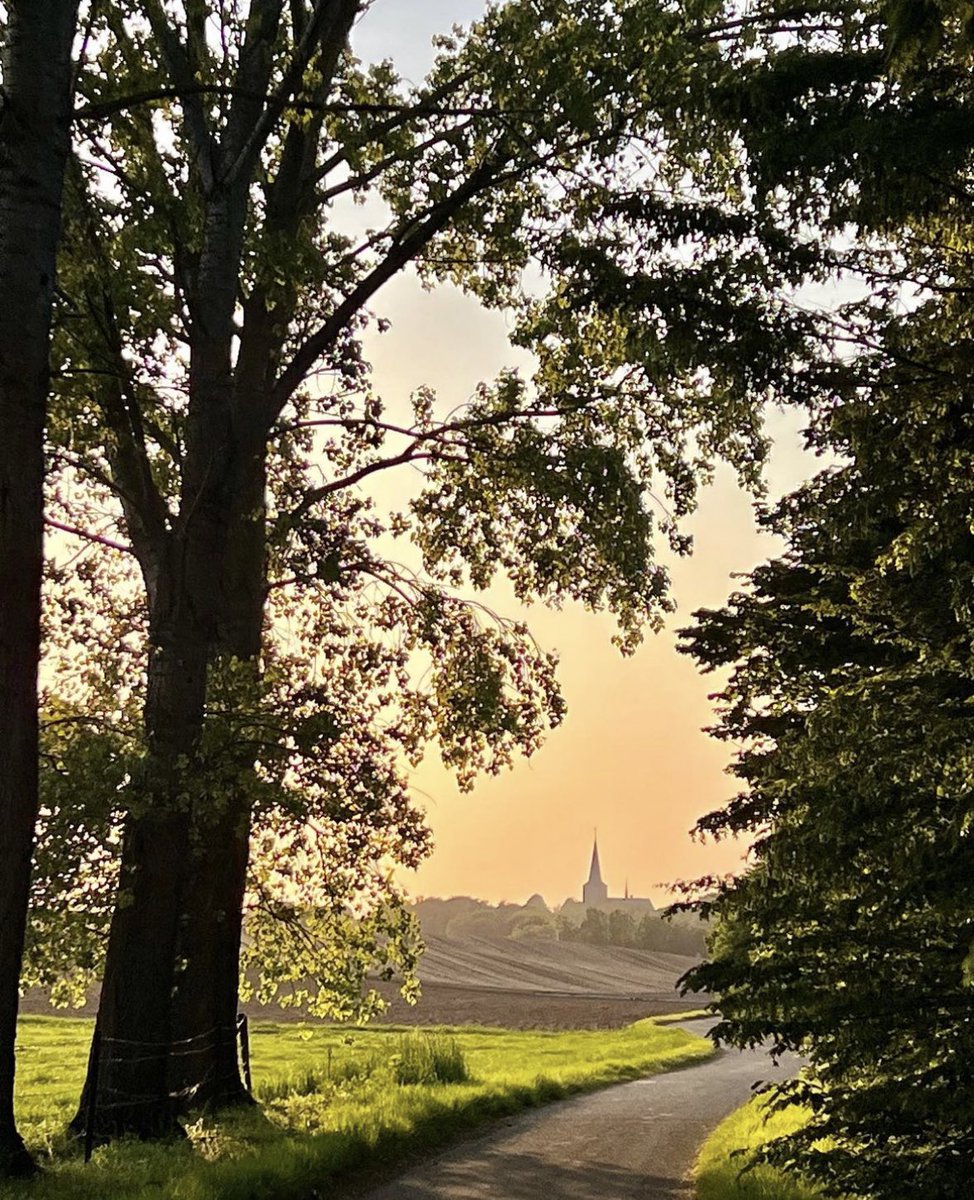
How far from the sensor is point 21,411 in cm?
778

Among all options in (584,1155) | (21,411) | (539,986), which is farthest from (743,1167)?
(539,986)

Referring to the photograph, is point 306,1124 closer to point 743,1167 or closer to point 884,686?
point 743,1167

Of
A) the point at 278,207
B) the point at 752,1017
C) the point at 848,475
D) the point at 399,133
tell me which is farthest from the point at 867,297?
the point at 278,207

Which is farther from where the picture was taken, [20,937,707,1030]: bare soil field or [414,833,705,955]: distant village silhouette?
[414,833,705,955]: distant village silhouette

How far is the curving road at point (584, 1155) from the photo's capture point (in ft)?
32.1

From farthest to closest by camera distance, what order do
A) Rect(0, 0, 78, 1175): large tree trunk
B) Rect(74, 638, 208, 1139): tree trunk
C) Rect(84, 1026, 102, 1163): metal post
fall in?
1. Rect(74, 638, 208, 1139): tree trunk
2. Rect(84, 1026, 102, 1163): metal post
3. Rect(0, 0, 78, 1175): large tree trunk

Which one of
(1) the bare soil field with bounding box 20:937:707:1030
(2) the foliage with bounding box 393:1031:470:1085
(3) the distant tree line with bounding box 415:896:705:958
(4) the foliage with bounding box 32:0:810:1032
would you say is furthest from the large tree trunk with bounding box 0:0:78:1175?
(3) the distant tree line with bounding box 415:896:705:958

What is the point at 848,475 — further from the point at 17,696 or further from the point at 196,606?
the point at 196,606

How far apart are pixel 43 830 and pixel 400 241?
891 cm

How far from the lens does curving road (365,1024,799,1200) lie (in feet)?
32.1

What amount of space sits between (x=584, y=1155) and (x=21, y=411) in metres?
9.70

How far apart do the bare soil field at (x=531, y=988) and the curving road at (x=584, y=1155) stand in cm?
209

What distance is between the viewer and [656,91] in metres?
11.5

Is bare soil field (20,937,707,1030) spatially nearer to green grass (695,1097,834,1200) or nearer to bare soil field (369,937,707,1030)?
bare soil field (369,937,707,1030)
